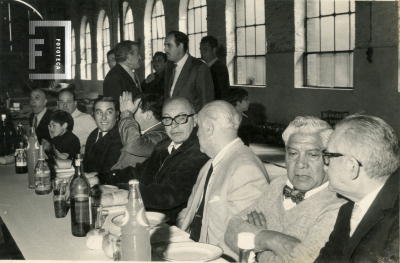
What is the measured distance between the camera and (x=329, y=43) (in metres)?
7.73

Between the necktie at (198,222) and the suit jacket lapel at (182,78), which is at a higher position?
the suit jacket lapel at (182,78)

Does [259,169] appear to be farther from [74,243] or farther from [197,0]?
[197,0]

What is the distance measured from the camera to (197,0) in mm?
10406

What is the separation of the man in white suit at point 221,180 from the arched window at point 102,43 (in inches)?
554

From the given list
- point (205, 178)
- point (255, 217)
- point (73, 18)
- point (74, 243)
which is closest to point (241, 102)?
point (205, 178)

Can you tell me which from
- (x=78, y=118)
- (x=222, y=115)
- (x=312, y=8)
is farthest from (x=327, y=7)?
(x=222, y=115)

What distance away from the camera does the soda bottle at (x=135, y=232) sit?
1.53 m

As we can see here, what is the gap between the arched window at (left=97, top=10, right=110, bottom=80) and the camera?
52.3 feet

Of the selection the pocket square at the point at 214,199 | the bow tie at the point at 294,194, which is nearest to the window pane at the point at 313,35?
the pocket square at the point at 214,199

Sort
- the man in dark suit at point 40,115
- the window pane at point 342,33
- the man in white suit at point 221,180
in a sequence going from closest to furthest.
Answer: the man in white suit at point 221,180
the man in dark suit at point 40,115
the window pane at point 342,33

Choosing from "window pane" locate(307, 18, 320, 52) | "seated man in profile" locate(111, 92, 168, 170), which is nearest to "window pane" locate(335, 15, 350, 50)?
"window pane" locate(307, 18, 320, 52)

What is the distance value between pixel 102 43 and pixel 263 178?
14940mm

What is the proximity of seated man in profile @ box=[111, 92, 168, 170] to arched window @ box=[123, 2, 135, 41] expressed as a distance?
36.2 ft

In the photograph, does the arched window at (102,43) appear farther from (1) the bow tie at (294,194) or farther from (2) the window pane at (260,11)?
(1) the bow tie at (294,194)
